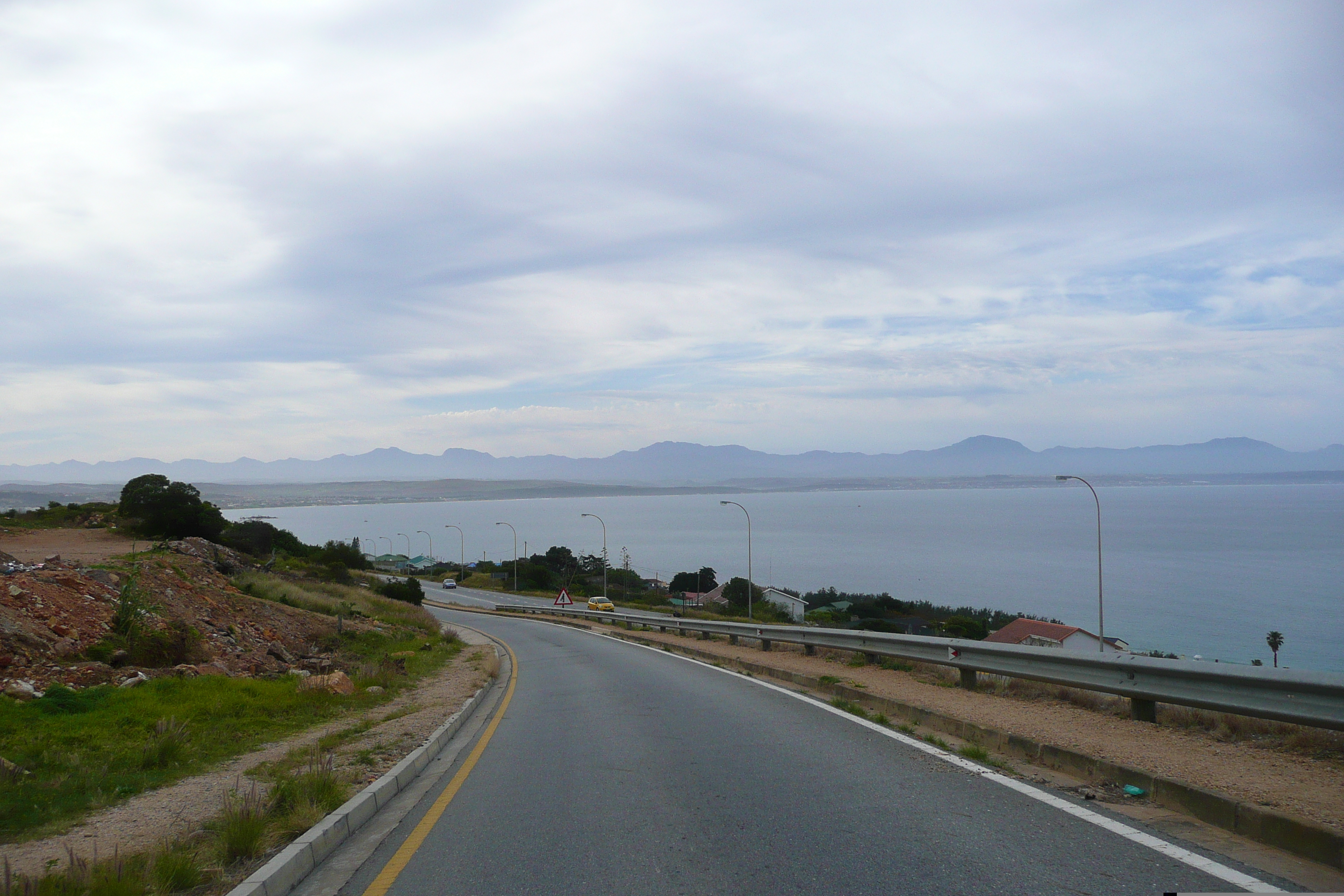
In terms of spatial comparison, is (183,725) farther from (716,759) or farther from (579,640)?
(579,640)

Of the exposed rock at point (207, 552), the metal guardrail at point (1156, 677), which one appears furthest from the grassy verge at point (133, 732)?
the exposed rock at point (207, 552)

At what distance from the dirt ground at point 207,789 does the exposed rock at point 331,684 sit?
85 cm

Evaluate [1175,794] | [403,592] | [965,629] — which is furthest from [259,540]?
[1175,794]

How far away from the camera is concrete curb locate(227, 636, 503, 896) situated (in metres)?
4.88

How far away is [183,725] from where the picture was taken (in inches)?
389

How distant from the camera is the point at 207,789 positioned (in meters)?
7.73

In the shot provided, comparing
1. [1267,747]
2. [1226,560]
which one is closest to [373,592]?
[1267,747]

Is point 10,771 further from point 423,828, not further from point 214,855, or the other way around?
point 423,828

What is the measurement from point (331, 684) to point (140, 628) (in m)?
3.69

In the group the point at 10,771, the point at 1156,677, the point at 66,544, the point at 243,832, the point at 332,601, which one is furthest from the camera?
the point at 332,601

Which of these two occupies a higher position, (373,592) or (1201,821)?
(1201,821)

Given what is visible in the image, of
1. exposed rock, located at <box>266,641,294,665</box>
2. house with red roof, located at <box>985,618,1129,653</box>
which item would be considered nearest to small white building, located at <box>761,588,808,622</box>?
house with red roof, located at <box>985,618,1129,653</box>

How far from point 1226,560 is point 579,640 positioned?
12286cm

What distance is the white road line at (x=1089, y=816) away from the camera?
443cm
